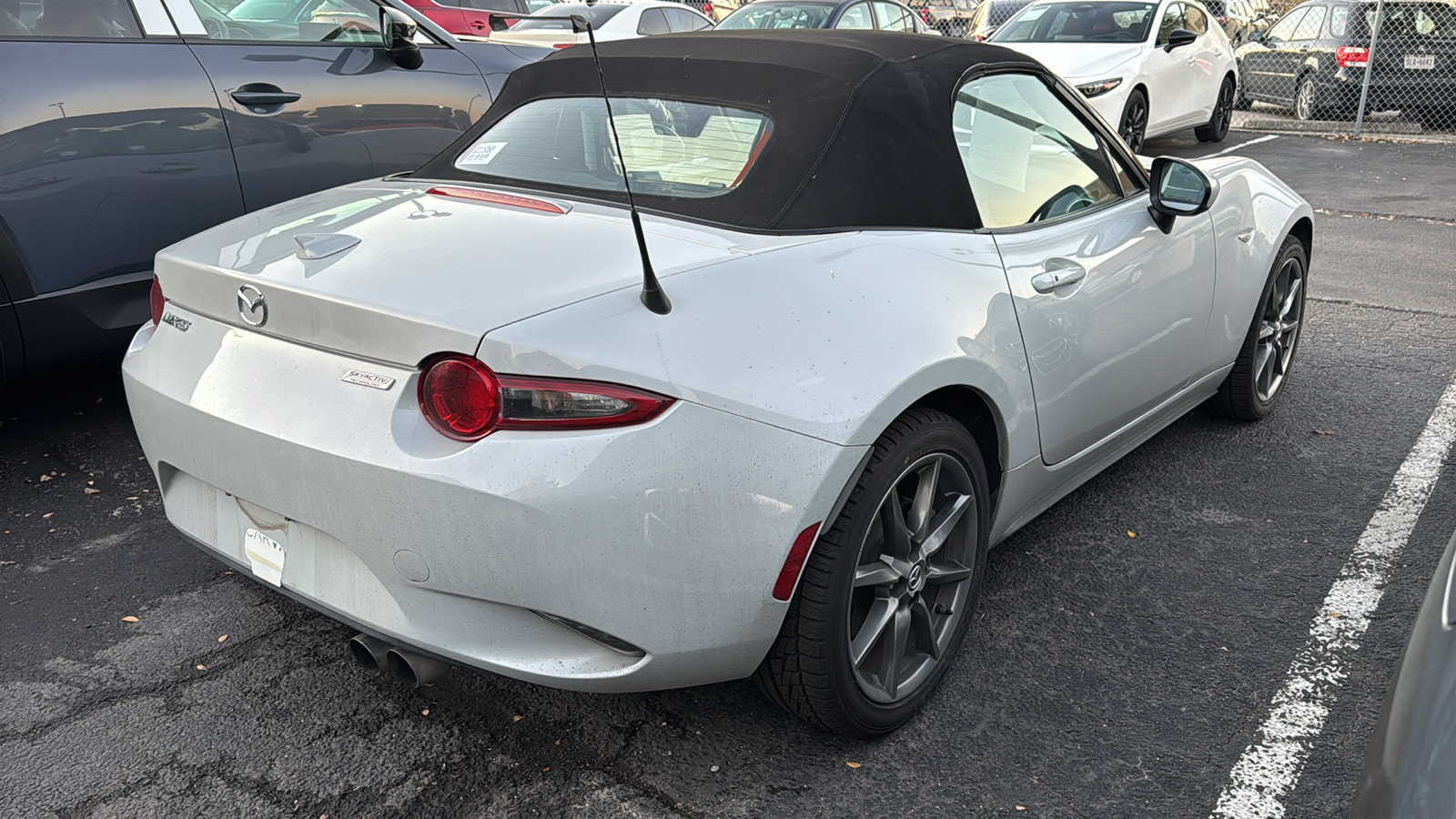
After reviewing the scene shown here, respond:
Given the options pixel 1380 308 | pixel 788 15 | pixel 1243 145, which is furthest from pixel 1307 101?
pixel 1380 308

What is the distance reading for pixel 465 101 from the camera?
4.95 metres

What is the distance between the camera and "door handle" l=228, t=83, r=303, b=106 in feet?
13.8

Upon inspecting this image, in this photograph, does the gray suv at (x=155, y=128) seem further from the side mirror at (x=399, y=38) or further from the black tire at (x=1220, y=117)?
the black tire at (x=1220, y=117)

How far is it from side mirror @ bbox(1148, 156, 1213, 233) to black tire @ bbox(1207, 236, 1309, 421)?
2.89ft

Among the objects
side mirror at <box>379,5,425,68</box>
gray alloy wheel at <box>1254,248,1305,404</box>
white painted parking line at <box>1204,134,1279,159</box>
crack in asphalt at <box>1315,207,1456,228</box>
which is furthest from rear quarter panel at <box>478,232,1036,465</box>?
white painted parking line at <box>1204,134,1279,159</box>

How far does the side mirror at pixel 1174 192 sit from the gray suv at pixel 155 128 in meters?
A: 2.85

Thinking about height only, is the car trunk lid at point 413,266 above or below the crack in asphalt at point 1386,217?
above

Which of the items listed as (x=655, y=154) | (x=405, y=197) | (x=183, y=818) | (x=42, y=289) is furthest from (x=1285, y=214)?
(x=42, y=289)

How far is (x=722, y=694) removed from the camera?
109 inches

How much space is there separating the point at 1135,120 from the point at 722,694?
9226 millimetres

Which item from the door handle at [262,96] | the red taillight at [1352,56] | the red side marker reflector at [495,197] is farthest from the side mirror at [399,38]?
the red taillight at [1352,56]

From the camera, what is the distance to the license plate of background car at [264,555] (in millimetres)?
2395

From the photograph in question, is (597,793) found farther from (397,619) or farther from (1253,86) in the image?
(1253,86)

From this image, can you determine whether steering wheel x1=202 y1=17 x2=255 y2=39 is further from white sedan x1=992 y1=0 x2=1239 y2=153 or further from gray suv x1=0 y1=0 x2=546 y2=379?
white sedan x1=992 y1=0 x2=1239 y2=153
